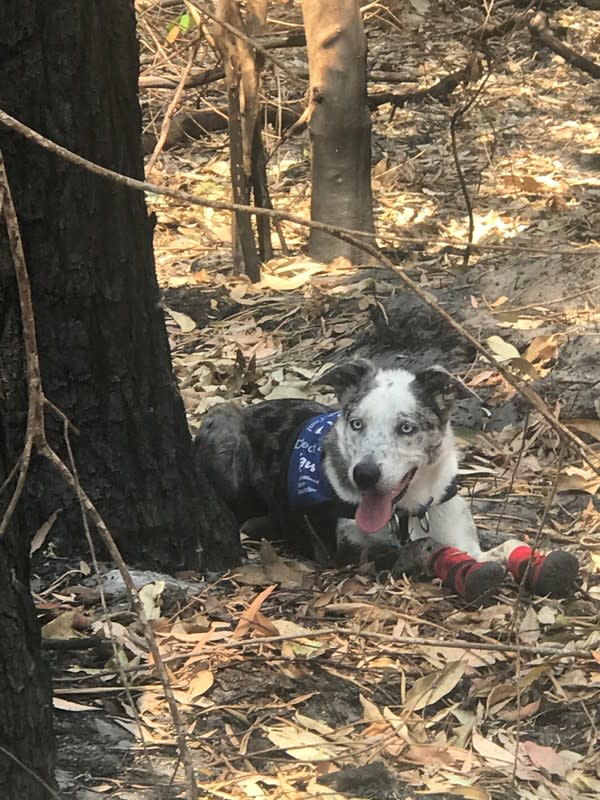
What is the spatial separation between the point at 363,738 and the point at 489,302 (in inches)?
171

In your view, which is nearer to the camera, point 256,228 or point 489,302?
point 489,302

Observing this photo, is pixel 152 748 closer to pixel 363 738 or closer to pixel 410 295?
pixel 363 738

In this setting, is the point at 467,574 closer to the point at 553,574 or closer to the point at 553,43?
the point at 553,574

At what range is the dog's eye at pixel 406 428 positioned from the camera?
5051 millimetres

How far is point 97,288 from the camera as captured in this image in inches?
150

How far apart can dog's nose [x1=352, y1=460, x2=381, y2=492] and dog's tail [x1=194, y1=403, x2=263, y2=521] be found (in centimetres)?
90

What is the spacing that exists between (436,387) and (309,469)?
0.70 metres

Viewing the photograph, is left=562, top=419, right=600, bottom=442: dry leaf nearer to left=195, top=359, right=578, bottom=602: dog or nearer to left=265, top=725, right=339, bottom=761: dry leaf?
left=195, top=359, right=578, bottom=602: dog

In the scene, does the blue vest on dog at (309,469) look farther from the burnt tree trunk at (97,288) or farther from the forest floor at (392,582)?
the burnt tree trunk at (97,288)

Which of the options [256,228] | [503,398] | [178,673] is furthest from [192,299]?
[178,673]

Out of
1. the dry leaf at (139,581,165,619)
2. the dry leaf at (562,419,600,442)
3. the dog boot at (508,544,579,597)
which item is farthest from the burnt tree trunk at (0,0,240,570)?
the dry leaf at (562,419,600,442)

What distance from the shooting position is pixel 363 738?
3404mm

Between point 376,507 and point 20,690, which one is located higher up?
point 20,690

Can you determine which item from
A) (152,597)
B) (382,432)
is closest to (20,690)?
(152,597)
